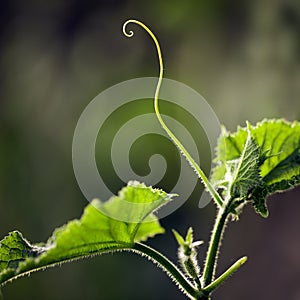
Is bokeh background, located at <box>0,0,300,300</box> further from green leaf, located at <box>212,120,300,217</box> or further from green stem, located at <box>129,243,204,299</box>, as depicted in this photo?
green stem, located at <box>129,243,204,299</box>

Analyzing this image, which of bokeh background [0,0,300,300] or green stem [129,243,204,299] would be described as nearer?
green stem [129,243,204,299]

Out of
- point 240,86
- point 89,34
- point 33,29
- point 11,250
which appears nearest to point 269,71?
point 240,86

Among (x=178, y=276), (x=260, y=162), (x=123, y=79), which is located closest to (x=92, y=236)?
(x=178, y=276)

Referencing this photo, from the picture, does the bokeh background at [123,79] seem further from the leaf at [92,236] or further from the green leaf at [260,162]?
the leaf at [92,236]

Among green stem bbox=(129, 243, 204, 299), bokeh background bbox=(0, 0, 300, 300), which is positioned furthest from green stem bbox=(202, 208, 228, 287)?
bokeh background bbox=(0, 0, 300, 300)

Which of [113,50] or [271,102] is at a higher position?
[113,50]

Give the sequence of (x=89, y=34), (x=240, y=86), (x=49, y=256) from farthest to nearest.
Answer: (x=89, y=34)
(x=240, y=86)
(x=49, y=256)

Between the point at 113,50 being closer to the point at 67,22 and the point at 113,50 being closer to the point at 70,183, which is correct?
the point at 67,22
